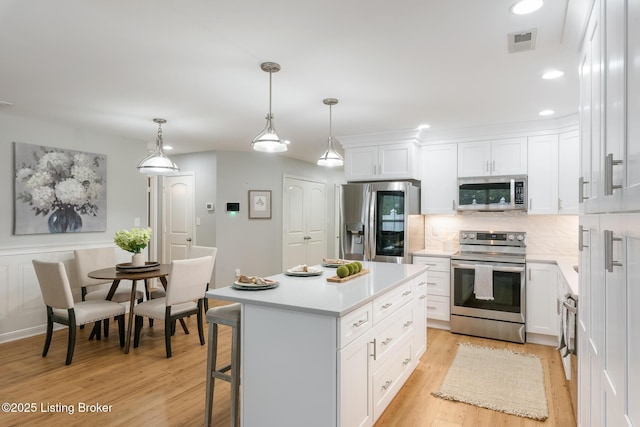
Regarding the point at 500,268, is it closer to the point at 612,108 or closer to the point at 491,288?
the point at 491,288

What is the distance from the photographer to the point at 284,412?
195cm

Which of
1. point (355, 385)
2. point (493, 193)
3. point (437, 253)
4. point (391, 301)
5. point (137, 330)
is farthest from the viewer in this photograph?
point (437, 253)

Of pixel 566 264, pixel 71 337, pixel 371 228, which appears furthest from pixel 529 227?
pixel 71 337

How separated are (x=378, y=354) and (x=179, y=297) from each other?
2131 mm

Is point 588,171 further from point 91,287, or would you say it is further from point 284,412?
point 91,287

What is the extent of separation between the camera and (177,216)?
20.9 feet

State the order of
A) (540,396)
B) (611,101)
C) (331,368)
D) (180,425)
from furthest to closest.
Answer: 1. (540,396)
2. (180,425)
3. (331,368)
4. (611,101)

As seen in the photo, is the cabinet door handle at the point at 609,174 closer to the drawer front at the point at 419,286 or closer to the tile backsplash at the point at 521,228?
the drawer front at the point at 419,286

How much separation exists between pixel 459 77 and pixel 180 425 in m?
3.12

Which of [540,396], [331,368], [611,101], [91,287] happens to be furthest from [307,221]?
[611,101]

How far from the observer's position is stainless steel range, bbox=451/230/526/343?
3963 millimetres

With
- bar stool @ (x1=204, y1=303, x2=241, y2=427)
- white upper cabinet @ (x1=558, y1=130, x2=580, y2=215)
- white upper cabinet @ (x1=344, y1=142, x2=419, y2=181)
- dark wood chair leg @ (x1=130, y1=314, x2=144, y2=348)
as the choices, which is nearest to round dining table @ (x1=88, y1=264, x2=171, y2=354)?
dark wood chair leg @ (x1=130, y1=314, x2=144, y2=348)

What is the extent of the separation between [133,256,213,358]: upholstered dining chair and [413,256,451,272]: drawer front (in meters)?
2.42

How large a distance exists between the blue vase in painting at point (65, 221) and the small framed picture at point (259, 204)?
243 cm
